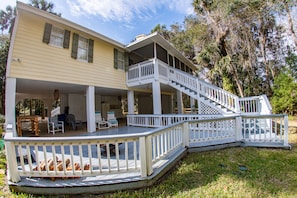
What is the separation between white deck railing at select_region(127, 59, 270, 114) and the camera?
311 inches

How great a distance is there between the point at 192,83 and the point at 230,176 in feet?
21.2

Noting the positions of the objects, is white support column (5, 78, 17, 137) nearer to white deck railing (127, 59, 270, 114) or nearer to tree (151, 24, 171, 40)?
white deck railing (127, 59, 270, 114)

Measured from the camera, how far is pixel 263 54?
14008 millimetres

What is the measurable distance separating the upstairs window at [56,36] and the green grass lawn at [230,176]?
4674mm

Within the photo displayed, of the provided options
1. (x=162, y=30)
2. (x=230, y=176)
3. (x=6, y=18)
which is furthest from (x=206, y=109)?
(x=6, y=18)

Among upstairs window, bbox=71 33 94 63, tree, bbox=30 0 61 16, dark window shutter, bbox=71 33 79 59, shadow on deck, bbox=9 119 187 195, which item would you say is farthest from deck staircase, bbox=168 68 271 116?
tree, bbox=30 0 61 16

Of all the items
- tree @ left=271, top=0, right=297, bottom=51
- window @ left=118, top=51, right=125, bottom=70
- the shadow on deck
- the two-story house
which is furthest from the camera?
window @ left=118, top=51, right=125, bottom=70

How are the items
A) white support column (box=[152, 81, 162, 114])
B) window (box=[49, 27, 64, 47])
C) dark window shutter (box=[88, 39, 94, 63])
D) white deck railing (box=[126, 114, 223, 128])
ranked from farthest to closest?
white support column (box=[152, 81, 162, 114]) → dark window shutter (box=[88, 39, 94, 63]) → white deck railing (box=[126, 114, 223, 128]) → window (box=[49, 27, 64, 47])

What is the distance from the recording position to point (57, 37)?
6996 millimetres

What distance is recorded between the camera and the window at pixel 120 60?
9.77m

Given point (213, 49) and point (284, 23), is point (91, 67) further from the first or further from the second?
point (284, 23)

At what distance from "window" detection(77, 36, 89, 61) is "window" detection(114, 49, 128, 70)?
197 cm

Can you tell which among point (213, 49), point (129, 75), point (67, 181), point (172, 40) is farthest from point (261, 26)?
point (67, 181)

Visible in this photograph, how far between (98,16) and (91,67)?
5.00 meters
